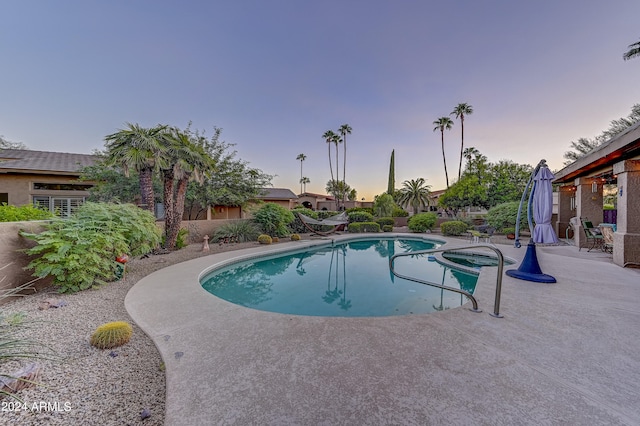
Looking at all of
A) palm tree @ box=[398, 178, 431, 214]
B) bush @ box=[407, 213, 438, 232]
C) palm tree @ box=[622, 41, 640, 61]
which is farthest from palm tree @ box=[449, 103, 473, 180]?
palm tree @ box=[622, 41, 640, 61]

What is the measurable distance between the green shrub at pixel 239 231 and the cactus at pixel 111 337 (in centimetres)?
830

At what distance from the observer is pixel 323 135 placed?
29156 mm

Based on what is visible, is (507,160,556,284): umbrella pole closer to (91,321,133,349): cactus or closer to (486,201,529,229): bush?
(91,321,133,349): cactus

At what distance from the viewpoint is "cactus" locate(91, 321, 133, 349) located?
2467 millimetres

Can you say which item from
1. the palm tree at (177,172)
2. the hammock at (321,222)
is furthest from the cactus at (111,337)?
the hammock at (321,222)

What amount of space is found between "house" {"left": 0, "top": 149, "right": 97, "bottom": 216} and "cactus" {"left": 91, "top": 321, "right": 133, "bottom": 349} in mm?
12426

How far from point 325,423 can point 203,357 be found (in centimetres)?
135

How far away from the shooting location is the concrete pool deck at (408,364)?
5.15 ft

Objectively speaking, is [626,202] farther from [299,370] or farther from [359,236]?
[359,236]

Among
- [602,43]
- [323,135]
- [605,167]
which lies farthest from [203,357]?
[323,135]

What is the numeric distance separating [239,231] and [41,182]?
10275 mm

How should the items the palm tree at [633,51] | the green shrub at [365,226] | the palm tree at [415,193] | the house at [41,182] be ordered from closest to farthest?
the palm tree at [633,51] → the house at [41,182] → the green shrub at [365,226] → the palm tree at [415,193]

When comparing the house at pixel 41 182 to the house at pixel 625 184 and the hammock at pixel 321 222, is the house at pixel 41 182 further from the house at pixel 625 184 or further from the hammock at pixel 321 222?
the house at pixel 625 184

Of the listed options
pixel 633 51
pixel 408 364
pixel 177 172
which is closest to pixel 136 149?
pixel 177 172
